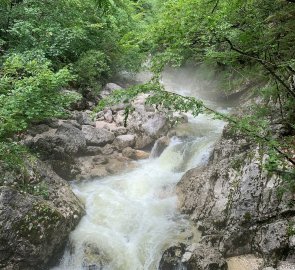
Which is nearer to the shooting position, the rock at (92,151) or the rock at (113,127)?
the rock at (92,151)

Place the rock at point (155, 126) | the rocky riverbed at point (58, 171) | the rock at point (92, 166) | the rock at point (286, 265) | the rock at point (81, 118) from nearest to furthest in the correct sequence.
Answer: the rock at point (286, 265), the rocky riverbed at point (58, 171), the rock at point (92, 166), the rock at point (81, 118), the rock at point (155, 126)

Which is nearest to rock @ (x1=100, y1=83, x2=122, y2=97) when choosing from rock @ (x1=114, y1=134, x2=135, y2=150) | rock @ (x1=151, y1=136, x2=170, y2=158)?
rock @ (x1=114, y1=134, x2=135, y2=150)

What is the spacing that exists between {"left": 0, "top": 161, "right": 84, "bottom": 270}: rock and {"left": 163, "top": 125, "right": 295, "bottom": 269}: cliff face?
269cm

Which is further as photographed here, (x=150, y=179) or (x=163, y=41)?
(x=150, y=179)

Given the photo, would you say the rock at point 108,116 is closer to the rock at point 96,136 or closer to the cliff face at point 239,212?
the rock at point 96,136

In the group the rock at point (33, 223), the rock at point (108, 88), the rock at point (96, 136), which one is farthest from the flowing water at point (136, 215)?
the rock at point (108, 88)

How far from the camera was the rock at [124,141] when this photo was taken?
37.1 feet

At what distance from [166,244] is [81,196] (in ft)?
9.34

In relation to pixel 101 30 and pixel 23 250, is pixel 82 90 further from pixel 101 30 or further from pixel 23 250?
pixel 23 250

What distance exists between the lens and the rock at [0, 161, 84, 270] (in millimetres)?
6219

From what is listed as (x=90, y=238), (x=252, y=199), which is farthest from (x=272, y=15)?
(x=90, y=238)

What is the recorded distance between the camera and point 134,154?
36.3ft

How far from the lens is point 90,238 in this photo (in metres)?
7.32

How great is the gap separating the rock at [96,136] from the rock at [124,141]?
8.0 inches
